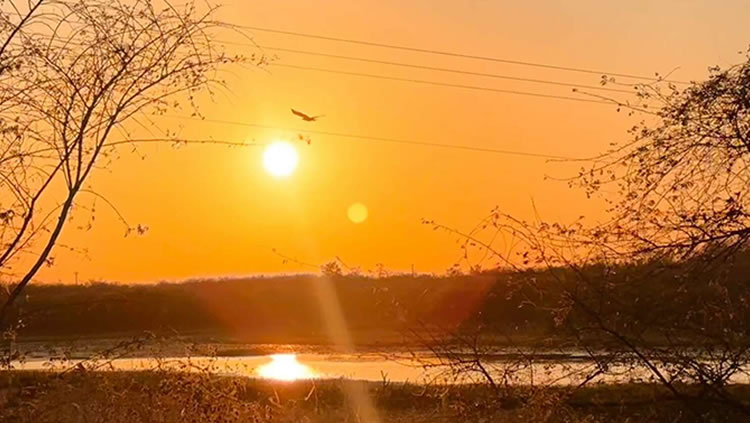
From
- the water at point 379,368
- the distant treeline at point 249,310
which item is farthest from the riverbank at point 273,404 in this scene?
the distant treeline at point 249,310

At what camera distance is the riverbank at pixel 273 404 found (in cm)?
709

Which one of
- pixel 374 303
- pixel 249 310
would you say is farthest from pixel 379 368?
pixel 249 310

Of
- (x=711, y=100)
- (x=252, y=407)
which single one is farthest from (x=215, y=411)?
(x=711, y=100)

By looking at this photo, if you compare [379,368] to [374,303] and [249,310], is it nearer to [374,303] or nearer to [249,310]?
[374,303]

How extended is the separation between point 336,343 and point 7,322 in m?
29.7

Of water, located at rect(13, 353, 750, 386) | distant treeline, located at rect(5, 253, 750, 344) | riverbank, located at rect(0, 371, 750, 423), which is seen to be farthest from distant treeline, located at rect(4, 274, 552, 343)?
riverbank, located at rect(0, 371, 750, 423)

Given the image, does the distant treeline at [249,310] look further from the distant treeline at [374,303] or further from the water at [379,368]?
the water at [379,368]

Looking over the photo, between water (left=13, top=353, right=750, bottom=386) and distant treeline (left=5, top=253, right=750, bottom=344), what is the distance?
38cm

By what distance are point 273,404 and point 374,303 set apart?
1.74 m

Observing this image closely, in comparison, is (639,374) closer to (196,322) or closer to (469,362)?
(469,362)

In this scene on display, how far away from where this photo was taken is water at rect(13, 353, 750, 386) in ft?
24.2

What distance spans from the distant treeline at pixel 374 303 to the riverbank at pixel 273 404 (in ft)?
1.92

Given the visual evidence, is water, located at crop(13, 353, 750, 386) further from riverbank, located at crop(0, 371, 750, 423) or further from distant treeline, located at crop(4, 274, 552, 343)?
distant treeline, located at crop(4, 274, 552, 343)

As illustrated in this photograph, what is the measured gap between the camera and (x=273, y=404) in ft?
39.3
